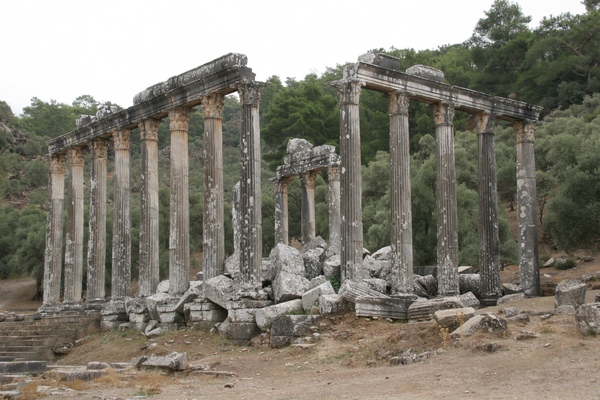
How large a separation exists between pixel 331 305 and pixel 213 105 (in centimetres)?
801

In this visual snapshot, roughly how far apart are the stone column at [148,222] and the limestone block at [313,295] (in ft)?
24.2

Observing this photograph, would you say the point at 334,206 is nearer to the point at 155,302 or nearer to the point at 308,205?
the point at 308,205

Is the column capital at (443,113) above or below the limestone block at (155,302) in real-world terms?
above

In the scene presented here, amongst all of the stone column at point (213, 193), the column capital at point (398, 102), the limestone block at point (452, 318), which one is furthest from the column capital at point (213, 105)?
the limestone block at point (452, 318)

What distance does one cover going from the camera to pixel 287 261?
22.0 meters

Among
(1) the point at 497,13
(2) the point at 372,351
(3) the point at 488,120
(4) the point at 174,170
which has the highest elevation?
(1) the point at 497,13

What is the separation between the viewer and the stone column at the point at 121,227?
26797 mm

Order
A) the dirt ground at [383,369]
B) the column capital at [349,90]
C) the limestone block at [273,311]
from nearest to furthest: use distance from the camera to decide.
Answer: the dirt ground at [383,369] < the limestone block at [273,311] < the column capital at [349,90]

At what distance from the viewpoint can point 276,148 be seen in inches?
2281

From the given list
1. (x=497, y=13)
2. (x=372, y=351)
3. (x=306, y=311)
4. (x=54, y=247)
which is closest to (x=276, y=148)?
(x=497, y=13)

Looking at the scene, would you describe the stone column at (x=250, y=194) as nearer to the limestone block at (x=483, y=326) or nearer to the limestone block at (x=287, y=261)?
the limestone block at (x=287, y=261)

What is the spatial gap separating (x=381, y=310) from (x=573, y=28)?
4349 cm

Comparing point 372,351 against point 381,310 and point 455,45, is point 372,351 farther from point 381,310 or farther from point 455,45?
point 455,45

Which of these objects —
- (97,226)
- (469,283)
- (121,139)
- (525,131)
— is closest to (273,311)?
(469,283)
